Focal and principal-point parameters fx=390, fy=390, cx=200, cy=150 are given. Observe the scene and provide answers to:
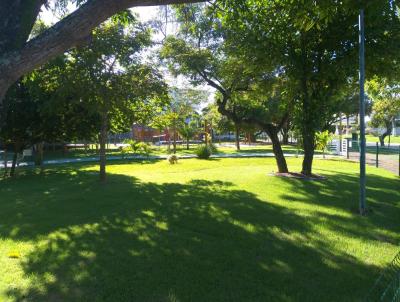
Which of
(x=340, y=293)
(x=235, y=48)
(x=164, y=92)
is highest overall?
(x=235, y=48)

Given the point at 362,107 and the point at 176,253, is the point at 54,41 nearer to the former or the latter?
the point at 176,253

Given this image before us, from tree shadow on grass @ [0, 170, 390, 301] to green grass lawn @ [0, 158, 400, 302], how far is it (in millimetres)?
15

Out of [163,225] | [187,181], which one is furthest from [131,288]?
[187,181]

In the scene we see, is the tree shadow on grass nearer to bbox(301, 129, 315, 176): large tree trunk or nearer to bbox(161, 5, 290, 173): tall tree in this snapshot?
bbox(301, 129, 315, 176): large tree trunk

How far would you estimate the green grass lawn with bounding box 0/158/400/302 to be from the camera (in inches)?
175

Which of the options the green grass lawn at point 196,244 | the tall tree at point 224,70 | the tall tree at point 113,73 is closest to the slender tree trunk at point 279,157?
the tall tree at point 224,70

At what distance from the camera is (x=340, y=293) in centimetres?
434

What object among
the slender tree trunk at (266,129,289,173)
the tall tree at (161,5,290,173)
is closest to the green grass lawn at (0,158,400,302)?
the slender tree trunk at (266,129,289,173)

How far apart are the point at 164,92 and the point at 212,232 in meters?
8.13

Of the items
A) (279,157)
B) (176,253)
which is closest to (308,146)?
(279,157)

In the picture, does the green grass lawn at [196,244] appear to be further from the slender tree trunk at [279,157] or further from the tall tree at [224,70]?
the tall tree at [224,70]

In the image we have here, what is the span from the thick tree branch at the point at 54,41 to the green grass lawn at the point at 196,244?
2.40 metres

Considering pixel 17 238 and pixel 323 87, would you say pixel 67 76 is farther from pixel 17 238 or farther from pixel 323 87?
pixel 323 87

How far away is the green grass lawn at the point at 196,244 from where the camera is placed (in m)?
4.44
